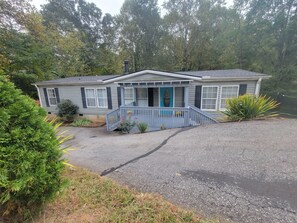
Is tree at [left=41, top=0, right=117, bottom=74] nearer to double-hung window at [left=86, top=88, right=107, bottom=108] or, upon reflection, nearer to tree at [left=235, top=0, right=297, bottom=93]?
double-hung window at [left=86, top=88, right=107, bottom=108]

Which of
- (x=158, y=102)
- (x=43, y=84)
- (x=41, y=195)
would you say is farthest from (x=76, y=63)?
(x=41, y=195)

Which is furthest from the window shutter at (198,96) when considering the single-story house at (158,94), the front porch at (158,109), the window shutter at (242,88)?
the window shutter at (242,88)

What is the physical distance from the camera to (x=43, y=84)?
1165cm

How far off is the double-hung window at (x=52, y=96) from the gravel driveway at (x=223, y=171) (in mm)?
10196

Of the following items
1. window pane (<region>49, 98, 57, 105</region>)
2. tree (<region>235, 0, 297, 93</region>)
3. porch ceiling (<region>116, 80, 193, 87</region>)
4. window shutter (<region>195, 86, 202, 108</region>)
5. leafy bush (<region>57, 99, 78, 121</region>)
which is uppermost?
tree (<region>235, 0, 297, 93</region>)

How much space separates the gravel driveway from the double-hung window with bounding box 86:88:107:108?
23.8ft

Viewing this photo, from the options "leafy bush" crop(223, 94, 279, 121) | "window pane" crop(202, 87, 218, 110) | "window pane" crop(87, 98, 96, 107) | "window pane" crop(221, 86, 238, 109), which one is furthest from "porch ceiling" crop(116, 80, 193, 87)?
"window pane" crop(87, 98, 96, 107)

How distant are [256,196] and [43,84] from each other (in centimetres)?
1417

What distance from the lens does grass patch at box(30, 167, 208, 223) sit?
5.63 ft

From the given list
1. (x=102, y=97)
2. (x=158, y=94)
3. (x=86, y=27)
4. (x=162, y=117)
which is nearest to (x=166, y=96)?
(x=158, y=94)

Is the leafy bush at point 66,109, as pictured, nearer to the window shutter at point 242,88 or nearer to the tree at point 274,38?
the window shutter at point 242,88

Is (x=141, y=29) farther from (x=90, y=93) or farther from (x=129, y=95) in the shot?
(x=129, y=95)

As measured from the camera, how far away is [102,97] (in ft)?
35.8

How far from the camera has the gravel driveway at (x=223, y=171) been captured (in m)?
1.93
